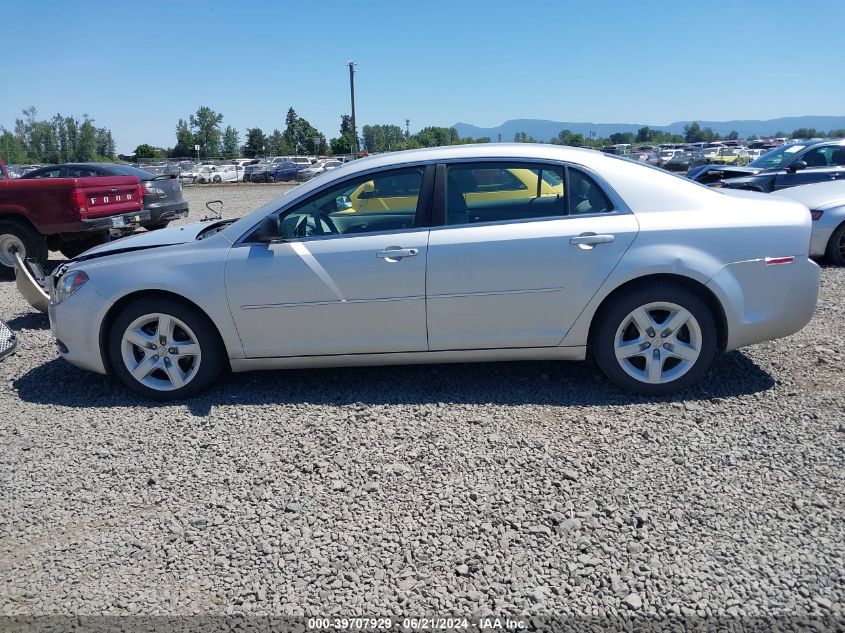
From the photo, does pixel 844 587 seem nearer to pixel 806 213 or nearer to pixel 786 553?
pixel 786 553

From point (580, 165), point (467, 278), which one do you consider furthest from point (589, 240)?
point (467, 278)

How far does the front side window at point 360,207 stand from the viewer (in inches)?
179

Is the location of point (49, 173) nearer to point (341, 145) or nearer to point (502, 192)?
point (502, 192)

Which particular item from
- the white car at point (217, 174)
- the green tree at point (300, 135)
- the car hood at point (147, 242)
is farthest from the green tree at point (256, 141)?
the car hood at point (147, 242)

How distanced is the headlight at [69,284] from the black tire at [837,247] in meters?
8.31

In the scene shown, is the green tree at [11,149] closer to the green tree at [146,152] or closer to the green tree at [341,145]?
the green tree at [146,152]

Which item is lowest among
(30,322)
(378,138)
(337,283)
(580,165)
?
(30,322)

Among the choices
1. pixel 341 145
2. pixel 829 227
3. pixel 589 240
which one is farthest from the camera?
pixel 341 145

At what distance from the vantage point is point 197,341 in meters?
4.59

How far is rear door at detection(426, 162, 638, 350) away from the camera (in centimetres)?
428

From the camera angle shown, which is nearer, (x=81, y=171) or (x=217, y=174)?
(x=81, y=171)

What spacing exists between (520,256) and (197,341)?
2223mm

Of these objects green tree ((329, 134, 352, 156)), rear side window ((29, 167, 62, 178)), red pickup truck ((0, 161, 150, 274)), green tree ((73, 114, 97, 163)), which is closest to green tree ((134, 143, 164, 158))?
green tree ((73, 114, 97, 163))

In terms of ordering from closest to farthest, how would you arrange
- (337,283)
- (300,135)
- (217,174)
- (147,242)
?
(337,283)
(147,242)
(217,174)
(300,135)
